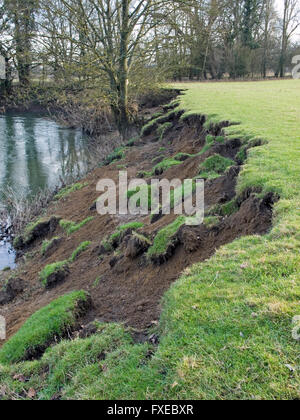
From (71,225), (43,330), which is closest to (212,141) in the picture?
(71,225)

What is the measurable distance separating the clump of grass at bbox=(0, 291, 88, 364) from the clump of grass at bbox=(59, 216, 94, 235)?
185 inches

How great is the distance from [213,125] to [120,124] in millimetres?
9308

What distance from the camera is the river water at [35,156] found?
1642 centimetres

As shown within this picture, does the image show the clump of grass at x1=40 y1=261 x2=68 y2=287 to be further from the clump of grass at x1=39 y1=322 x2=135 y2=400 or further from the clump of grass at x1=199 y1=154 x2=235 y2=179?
the clump of grass at x1=199 y1=154 x2=235 y2=179

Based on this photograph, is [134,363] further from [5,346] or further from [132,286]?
[5,346]

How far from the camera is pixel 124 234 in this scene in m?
7.55

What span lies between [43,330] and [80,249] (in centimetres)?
353

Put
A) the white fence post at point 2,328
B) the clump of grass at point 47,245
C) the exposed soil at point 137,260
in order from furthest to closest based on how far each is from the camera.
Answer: the clump of grass at point 47,245, the white fence post at point 2,328, the exposed soil at point 137,260

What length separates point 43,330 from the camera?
16.8ft

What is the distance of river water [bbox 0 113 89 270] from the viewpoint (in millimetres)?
16417

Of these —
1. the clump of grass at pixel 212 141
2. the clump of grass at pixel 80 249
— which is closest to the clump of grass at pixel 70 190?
the clump of grass at pixel 80 249

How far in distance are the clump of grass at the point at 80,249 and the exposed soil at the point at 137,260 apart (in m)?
0.21

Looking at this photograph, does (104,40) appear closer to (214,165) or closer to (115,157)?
(115,157)

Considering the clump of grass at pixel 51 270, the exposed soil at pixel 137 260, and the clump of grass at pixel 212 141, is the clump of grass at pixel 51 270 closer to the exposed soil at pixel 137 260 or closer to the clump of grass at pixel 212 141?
the exposed soil at pixel 137 260
